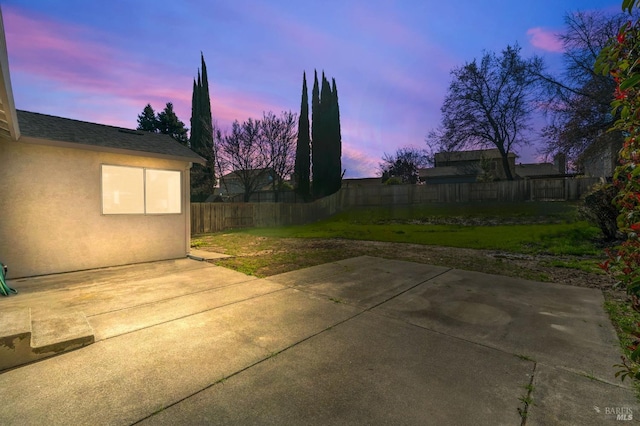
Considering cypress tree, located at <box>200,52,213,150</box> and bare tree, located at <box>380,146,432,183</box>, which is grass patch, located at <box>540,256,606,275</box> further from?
bare tree, located at <box>380,146,432,183</box>

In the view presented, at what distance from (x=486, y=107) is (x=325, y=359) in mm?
23616

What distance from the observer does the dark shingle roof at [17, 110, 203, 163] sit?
587cm

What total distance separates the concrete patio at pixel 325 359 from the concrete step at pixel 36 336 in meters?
0.09

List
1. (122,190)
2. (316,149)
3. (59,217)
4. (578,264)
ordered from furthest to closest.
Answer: (316,149)
(122,190)
(578,264)
(59,217)

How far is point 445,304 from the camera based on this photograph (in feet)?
13.3

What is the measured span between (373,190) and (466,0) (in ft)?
48.1

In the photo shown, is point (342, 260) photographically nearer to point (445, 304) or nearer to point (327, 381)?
point (445, 304)

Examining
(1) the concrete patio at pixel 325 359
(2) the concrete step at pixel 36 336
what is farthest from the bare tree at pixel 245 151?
(2) the concrete step at pixel 36 336

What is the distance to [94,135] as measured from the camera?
22.0 ft

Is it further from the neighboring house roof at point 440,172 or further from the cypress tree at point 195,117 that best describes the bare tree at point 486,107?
the cypress tree at point 195,117

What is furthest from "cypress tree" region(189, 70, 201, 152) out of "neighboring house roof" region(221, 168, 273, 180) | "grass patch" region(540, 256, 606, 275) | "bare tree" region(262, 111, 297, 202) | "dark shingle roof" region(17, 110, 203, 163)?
"grass patch" region(540, 256, 606, 275)

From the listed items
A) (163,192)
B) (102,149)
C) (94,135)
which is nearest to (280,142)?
(163,192)

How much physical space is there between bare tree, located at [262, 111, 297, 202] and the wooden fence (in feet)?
14.2

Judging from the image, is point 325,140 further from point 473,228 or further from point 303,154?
point 473,228
